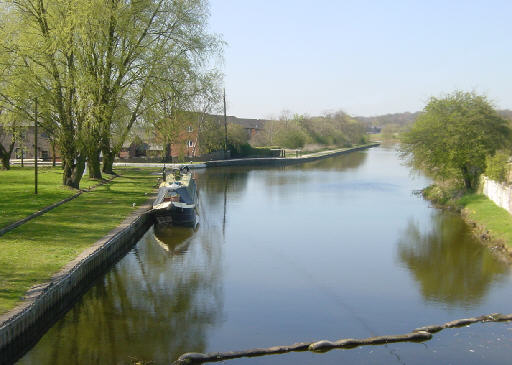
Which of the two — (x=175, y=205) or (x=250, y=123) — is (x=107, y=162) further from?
(x=250, y=123)

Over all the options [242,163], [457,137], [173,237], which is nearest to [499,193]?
[457,137]

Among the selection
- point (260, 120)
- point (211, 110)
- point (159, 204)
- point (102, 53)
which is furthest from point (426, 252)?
point (260, 120)

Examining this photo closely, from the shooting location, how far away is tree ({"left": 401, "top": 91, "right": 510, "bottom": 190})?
3316cm

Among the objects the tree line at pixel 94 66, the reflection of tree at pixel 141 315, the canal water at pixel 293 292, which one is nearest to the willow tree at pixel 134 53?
the tree line at pixel 94 66

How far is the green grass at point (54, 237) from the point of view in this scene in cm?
1400

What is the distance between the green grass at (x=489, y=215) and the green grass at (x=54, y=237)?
1534 cm

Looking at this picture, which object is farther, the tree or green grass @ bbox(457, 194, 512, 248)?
the tree

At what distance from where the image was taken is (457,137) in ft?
109

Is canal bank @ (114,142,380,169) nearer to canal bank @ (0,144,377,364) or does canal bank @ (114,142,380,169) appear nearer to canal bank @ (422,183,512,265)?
canal bank @ (422,183,512,265)

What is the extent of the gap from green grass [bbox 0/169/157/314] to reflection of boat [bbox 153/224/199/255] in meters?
1.76

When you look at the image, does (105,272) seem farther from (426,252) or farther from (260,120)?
(260,120)

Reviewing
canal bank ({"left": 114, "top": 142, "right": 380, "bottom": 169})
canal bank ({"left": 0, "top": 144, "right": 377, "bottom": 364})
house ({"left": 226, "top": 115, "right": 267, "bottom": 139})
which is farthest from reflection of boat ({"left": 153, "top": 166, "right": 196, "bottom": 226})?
house ({"left": 226, "top": 115, "right": 267, "bottom": 139})

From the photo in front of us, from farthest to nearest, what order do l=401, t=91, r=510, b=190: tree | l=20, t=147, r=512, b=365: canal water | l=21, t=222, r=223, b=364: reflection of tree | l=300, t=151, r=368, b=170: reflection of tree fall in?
l=300, t=151, r=368, b=170: reflection of tree, l=401, t=91, r=510, b=190: tree, l=20, t=147, r=512, b=365: canal water, l=21, t=222, r=223, b=364: reflection of tree

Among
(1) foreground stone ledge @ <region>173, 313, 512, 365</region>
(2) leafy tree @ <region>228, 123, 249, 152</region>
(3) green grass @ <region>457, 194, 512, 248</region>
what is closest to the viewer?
(1) foreground stone ledge @ <region>173, 313, 512, 365</region>
